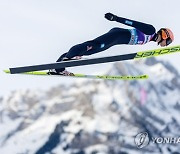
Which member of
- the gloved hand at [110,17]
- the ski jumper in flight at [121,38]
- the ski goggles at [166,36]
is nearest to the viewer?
the gloved hand at [110,17]

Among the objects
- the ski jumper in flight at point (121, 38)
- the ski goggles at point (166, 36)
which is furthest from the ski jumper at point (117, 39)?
the ski goggles at point (166, 36)

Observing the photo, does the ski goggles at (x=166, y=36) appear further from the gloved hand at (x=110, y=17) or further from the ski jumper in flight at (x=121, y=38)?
the gloved hand at (x=110, y=17)

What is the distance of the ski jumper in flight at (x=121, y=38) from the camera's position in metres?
11.9

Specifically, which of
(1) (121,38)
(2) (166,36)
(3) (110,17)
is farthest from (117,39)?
(2) (166,36)

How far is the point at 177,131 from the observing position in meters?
48.1

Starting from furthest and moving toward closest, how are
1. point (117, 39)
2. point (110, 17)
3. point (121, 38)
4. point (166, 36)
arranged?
point (166, 36)
point (121, 38)
point (117, 39)
point (110, 17)

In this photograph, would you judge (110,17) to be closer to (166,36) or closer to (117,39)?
(117,39)

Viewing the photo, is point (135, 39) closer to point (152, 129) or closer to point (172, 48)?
point (172, 48)

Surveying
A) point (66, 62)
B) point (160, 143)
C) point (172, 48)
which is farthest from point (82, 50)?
point (160, 143)

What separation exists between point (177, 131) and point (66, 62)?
124 feet

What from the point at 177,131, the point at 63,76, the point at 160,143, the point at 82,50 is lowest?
the point at 160,143

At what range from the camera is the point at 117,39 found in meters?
12.7

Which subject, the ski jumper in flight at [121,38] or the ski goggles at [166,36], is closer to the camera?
the ski jumper in flight at [121,38]

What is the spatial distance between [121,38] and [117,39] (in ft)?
0.49
